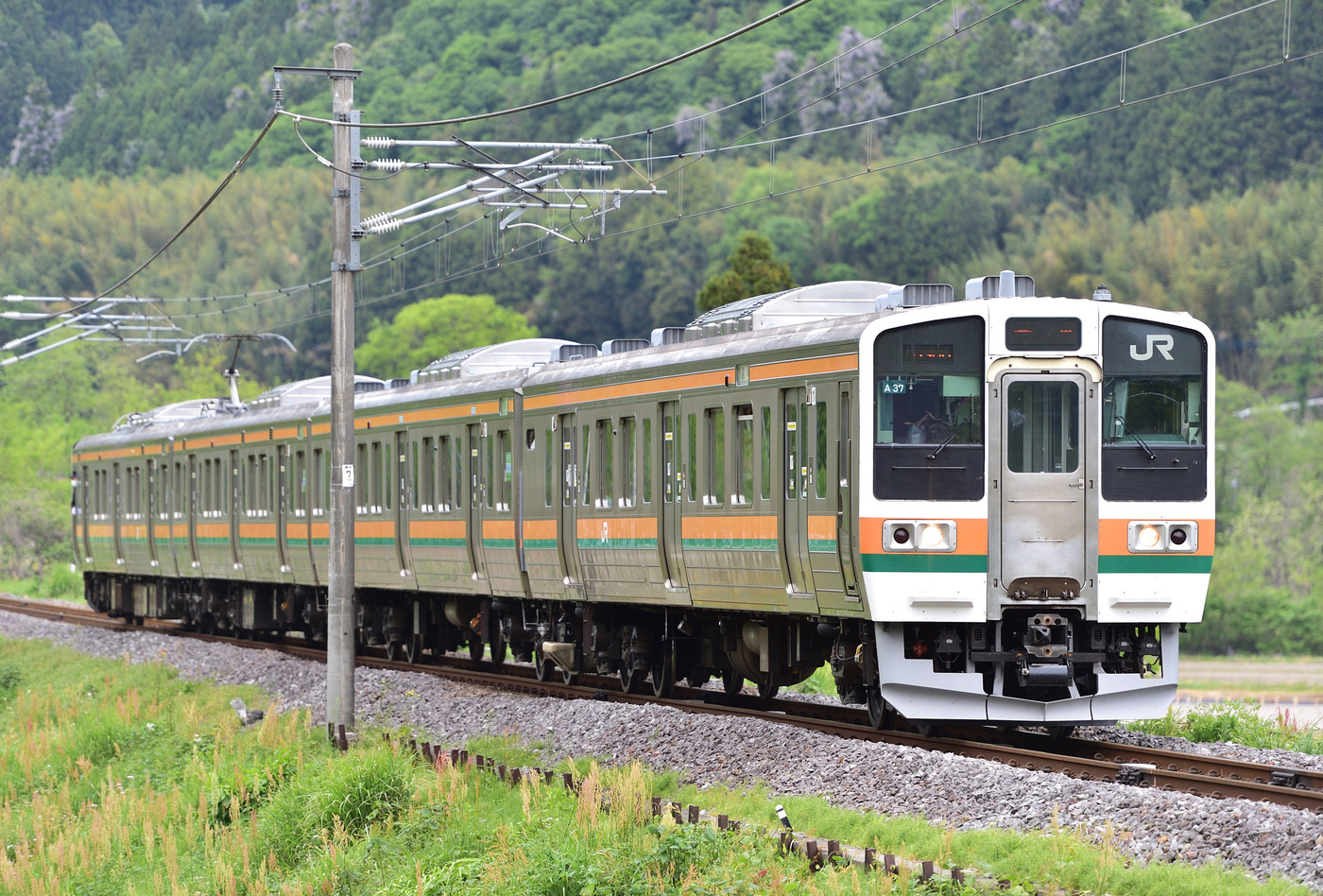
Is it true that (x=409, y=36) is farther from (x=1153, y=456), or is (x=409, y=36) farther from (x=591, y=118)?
(x=1153, y=456)

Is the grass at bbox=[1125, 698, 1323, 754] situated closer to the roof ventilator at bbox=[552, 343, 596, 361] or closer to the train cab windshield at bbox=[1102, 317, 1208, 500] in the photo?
the train cab windshield at bbox=[1102, 317, 1208, 500]

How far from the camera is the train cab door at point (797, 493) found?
48.0 ft

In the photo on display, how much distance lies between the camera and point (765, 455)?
15.3m

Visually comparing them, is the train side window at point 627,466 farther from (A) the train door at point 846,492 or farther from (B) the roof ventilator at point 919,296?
(A) the train door at point 846,492

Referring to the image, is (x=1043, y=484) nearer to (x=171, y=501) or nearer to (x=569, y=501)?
(x=569, y=501)

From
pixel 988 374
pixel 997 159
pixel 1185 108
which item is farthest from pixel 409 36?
pixel 988 374

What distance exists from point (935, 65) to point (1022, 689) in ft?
355

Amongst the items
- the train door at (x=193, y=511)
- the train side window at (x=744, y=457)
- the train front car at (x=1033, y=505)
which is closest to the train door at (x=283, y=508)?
the train door at (x=193, y=511)

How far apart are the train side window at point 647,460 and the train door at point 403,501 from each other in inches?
256

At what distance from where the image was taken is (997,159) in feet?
363

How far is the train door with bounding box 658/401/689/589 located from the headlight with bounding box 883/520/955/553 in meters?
3.38

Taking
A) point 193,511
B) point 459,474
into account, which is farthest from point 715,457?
point 193,511

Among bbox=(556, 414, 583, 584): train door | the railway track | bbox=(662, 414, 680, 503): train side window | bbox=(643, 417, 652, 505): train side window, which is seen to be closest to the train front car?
the railway track

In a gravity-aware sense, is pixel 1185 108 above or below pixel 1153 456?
above
